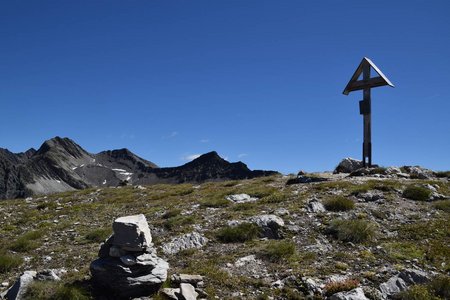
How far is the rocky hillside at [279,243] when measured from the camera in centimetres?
1135

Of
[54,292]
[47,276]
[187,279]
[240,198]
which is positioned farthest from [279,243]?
[240,198]

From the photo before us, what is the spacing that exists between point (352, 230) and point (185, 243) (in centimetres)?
634

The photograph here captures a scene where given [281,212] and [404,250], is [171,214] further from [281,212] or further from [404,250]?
[404,250]

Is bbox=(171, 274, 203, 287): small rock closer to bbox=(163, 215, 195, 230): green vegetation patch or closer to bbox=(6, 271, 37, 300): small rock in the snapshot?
bbox=(6, 271, 37, 300): small rock

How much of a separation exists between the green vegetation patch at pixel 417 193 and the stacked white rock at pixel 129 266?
13414 mm

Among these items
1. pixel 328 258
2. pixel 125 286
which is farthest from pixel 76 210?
pixel 328 258

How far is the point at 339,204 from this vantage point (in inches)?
714

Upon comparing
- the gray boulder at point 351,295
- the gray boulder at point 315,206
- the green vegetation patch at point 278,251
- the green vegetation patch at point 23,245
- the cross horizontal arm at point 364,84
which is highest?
the cross horizontal arm at point 364,84

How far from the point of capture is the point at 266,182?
29.0 metres

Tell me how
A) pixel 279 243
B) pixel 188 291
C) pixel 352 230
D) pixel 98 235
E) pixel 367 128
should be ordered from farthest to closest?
pixel 367 128, pixel 98 235, pixel 352 230, pixel 279 243, pixel 188 291

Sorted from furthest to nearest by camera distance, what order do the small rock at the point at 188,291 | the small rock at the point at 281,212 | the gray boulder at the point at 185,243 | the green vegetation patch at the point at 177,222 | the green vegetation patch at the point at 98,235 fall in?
the small rock at the point at 281,212 → the green vegetation patch at the point at 177,222 → the green vegetation patch at the point at 98,235 → the gray boulder at the point at 185,243 → the small rock at the point at 188,291

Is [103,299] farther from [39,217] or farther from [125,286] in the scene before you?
[39,217]

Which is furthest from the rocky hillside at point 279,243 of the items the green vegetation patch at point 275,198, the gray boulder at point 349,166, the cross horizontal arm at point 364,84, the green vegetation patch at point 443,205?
the cross horizontal arm at point 364,84

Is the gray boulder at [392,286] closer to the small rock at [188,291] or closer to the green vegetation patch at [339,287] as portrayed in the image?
the green vegetation patch at [339,287]
